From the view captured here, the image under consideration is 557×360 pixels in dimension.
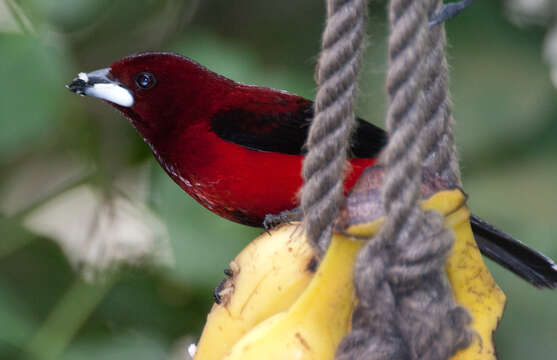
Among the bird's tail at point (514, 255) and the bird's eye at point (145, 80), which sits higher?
the bird's eye at point (145, 80)

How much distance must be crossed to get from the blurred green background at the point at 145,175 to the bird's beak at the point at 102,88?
0.55 m

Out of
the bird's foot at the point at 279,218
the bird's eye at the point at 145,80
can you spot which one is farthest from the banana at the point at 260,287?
the bird's eye at the point at 145,80

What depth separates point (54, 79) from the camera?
6.06 feet

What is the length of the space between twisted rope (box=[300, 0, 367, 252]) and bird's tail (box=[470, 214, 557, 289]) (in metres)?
0.35

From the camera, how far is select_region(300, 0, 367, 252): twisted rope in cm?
74

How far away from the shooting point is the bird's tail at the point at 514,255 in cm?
103

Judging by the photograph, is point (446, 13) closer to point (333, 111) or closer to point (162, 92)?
point (333, 111)

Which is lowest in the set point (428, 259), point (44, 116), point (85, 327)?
point (85, 327)

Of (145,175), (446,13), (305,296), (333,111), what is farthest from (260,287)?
(145,175)

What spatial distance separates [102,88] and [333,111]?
1.89 feet

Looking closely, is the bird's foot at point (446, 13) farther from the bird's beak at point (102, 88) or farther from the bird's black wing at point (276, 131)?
the bird's beak at point (102, 88)

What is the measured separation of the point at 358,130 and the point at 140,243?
0.82m

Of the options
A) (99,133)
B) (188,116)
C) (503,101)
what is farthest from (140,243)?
(503,101)

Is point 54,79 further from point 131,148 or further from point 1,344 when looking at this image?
point 1,344
